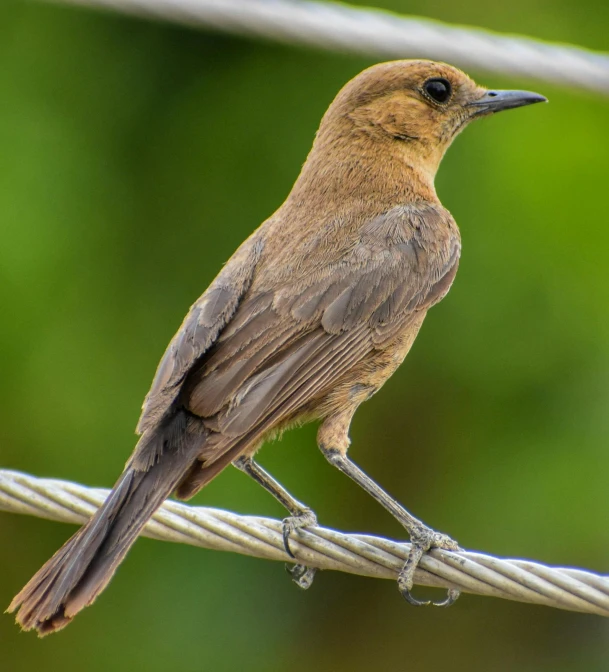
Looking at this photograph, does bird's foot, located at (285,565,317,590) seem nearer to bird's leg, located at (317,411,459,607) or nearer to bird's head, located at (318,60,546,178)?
bird's leg, located at (317,411,459,607)

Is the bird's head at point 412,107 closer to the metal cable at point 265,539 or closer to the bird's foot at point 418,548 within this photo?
the bird's foot at point 418,548

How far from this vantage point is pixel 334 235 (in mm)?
5008

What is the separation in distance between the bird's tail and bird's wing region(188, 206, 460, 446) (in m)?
0.17

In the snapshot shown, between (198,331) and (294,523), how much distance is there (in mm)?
786

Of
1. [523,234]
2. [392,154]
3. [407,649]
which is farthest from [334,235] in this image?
[407,649]

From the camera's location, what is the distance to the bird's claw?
430 cm

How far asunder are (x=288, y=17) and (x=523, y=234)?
1.76 metres

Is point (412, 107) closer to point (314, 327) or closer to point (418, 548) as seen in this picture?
point (314, 327)

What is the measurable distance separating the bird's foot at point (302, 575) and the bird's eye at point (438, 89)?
2178 millimetres

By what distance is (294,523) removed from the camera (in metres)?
4.56

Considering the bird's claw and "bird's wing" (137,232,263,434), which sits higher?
"bird's wing" (137,232,263,434)

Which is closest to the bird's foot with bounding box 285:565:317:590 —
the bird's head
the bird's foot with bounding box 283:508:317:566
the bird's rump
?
the bird's foot with bounding box 283:508:317:566

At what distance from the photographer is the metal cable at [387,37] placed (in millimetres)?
5430

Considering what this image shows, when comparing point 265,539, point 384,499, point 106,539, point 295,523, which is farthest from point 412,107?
point 106,539
